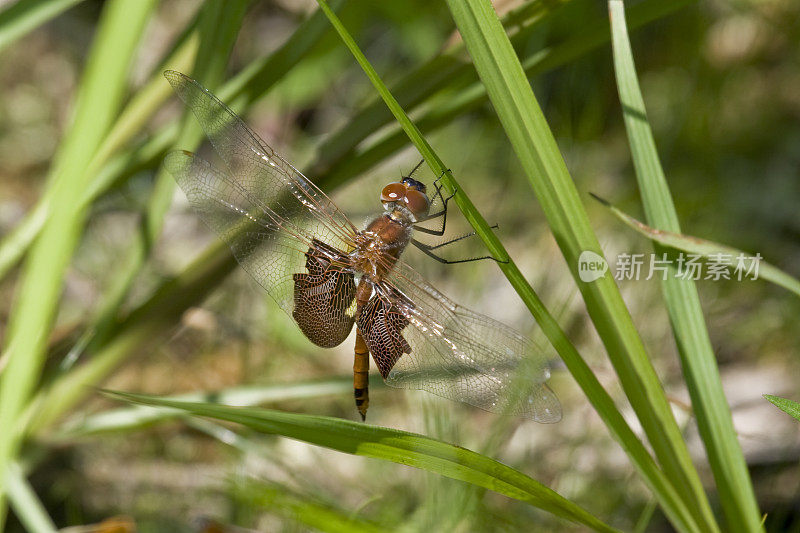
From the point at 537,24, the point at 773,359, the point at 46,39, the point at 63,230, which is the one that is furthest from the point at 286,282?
the point at 46,39

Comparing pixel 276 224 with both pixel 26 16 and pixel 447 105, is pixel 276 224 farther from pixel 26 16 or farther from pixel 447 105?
pixel 26 16

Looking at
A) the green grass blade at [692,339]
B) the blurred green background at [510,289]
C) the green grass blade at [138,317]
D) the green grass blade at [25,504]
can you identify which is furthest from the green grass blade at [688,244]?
the green grass blade at [25,504]

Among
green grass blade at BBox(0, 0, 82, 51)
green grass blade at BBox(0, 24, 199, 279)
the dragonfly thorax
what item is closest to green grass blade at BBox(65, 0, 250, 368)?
green grass blade at BBox(0, 24, 199, 279)

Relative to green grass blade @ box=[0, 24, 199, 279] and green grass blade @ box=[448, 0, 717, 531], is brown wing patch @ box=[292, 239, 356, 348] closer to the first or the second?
green grass blade @ box=[0, 24, 199, 279]

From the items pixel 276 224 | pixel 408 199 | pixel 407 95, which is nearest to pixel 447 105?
pixel 407 95

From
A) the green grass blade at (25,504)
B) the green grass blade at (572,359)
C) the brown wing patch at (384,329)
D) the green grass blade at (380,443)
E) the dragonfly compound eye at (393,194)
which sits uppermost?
the dragonfly compound eye at (393,194)

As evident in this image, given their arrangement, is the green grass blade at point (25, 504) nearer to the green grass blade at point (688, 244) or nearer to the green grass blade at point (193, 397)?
the green grass blade at point (193, 397)
